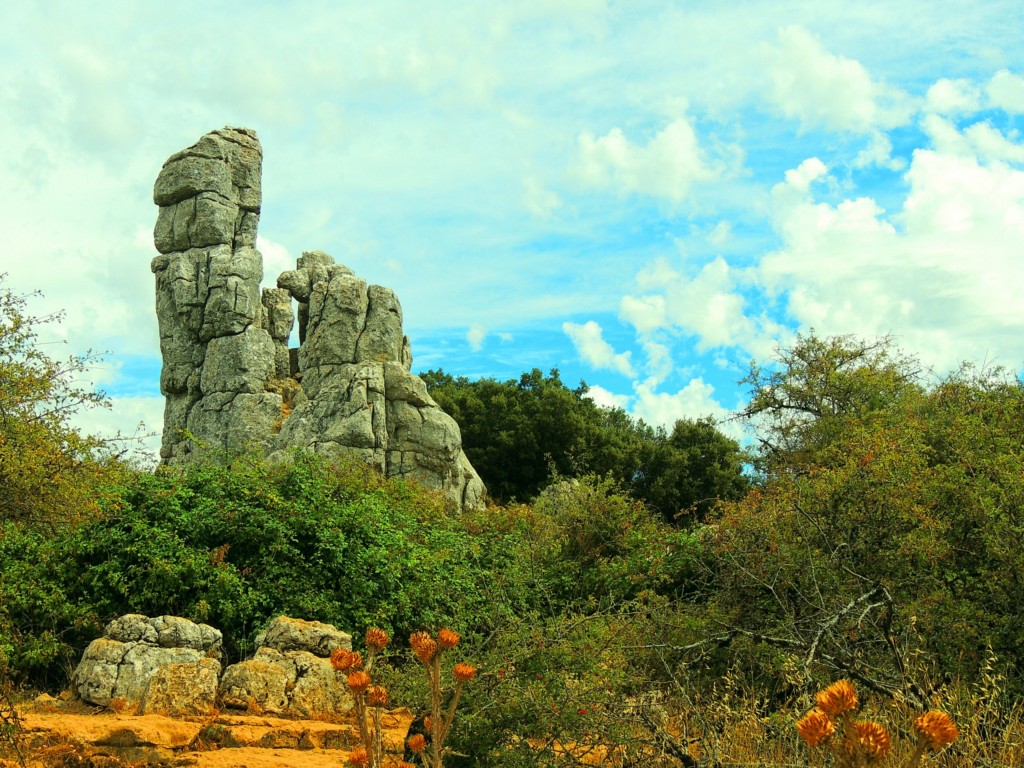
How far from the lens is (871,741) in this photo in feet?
7.84

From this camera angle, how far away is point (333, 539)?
477 inches

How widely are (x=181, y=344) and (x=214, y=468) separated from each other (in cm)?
1868

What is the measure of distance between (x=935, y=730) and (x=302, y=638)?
28.2 ft

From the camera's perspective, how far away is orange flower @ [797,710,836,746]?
7.71 ft

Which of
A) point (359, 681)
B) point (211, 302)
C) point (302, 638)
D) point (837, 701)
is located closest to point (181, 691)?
point (302, 638)

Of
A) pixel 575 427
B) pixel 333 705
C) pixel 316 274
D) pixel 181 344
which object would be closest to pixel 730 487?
pixel 575 427

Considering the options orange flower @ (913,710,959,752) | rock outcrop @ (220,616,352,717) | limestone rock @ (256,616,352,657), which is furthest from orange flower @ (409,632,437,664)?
limestone rock @ (256,616,352,657)

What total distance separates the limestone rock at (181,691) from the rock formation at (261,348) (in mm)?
17555

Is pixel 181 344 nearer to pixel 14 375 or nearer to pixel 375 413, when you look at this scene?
pixel 375 413

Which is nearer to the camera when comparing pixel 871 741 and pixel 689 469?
pixel 871 741

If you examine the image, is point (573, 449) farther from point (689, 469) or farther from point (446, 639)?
point (446, 639)

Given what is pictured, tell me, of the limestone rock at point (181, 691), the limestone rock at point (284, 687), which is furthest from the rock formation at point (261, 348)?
the limestone rock at point (181, 691)

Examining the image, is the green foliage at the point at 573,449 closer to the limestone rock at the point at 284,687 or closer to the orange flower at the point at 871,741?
the limestone rock at the point at 284,687

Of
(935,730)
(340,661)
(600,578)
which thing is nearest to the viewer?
(935,730)
